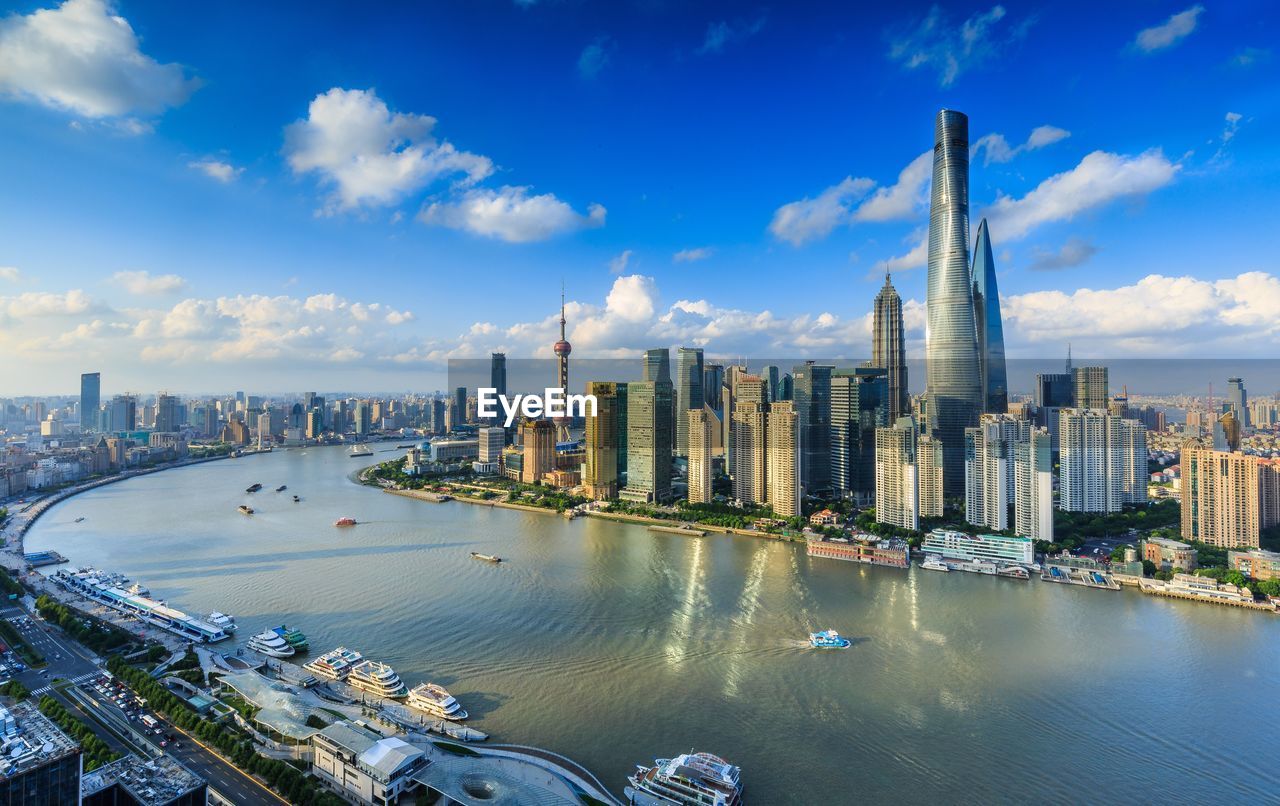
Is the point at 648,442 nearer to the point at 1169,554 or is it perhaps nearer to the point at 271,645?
the point at 1169,554

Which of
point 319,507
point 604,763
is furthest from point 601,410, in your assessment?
point 604,763

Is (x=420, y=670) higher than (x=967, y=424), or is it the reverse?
(x=967, y=424)

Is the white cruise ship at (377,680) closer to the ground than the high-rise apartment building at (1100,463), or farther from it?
closer to the ground

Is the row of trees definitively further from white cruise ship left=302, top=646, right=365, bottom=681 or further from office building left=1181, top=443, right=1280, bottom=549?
office building left=1181, top=443, right=1280, bottom=549

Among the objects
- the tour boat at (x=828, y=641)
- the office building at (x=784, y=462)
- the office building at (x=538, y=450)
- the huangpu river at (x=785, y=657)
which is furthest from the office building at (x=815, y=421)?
the tour boat at (x=828, y=641)

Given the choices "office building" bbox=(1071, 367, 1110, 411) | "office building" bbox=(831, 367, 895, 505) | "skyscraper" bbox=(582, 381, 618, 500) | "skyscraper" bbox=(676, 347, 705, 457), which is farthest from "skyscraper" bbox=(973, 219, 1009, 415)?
"skyscraper" bbox=(582, 381, 618, 500)

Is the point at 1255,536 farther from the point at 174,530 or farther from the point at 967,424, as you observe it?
the point at 174,530

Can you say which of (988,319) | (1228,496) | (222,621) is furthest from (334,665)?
(988,319)

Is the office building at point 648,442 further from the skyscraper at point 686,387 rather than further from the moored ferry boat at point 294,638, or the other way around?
the moored ferry boat at point 294,638
